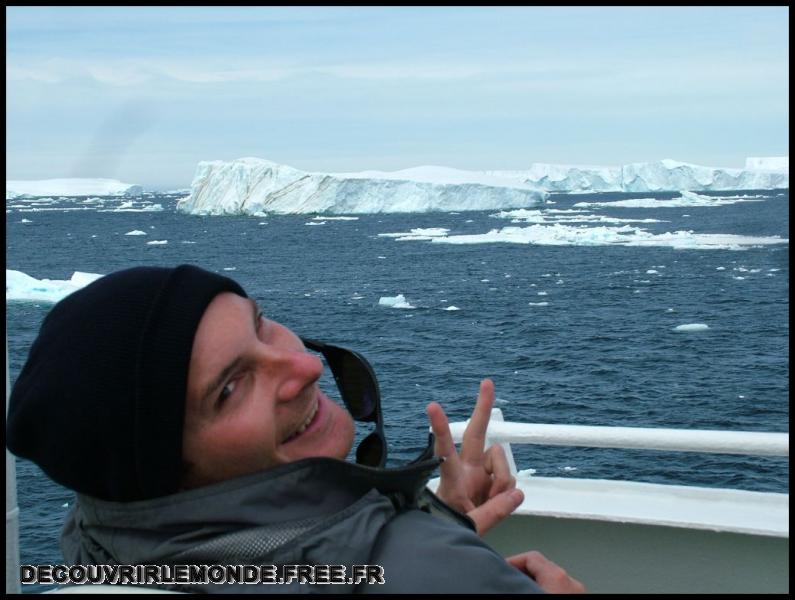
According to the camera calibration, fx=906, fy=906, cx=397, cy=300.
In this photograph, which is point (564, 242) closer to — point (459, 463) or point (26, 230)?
point (26, 230)

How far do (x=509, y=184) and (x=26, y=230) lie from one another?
34.6m

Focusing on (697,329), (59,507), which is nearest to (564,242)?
(697,329)

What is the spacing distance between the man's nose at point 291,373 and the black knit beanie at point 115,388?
0.30 ft

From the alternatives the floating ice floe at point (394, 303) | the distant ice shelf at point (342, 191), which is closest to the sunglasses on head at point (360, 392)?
the floating ice floe at point (394, 303)

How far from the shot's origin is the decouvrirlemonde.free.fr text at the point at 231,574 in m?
0.77

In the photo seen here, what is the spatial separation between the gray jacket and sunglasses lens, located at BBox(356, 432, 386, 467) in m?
0.16

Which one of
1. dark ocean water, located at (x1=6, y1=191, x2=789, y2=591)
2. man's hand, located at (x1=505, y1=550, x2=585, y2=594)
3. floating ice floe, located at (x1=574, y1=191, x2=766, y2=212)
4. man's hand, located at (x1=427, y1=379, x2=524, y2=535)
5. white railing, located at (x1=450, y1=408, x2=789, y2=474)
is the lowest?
dark ocean water, located at (x1=6, y1=191, x2=789, y2=591)

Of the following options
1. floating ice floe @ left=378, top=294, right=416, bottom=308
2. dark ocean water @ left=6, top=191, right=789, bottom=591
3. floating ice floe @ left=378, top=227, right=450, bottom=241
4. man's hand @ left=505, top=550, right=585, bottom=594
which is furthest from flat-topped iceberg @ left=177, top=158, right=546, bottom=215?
man's hand @ left=505, top=550, right=585, bottom=594

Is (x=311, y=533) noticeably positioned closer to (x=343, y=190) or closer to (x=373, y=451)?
(x=373, y=451)

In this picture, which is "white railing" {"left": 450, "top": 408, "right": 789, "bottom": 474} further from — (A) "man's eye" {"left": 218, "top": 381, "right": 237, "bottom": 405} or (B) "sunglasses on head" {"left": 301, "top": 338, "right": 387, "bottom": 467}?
(A) "man's eye" {"left": 218, "top": 381, "right": 237, "bottom": 405}

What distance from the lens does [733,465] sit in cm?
1569

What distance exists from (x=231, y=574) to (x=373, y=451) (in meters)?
0.28

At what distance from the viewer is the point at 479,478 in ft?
3.87

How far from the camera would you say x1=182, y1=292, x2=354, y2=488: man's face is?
0.84m
